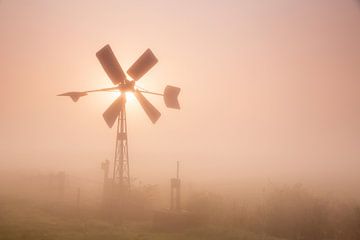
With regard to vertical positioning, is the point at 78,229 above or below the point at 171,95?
below

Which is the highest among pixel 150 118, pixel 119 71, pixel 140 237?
pixel 119 71

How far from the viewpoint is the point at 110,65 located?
18.3 m

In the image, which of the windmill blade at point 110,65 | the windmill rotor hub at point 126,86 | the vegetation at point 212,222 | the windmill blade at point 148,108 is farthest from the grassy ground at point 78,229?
the windmill blade at point 110,65

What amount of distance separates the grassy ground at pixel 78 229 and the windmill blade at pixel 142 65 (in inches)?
325

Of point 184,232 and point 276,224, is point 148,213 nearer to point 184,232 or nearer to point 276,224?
point 184,232

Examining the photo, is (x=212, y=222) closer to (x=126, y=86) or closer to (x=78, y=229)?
(x=78, y=229)

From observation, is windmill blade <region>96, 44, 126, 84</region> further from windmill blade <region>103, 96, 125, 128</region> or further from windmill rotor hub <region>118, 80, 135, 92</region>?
windmill blade <region>103, 96, 125, 128</region>

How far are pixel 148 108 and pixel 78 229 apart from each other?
7468 millimetres

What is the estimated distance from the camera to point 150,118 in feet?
60.8

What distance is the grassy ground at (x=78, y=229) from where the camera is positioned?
12938 mm

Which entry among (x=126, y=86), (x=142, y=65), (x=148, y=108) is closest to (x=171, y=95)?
(x=148, y=108)

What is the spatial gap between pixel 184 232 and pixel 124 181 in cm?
744

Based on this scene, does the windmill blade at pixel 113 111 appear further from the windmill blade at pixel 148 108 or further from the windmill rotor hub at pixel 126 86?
the windmill blade at pixel 148 108

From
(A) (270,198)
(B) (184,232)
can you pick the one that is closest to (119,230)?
(B) (184,232)
